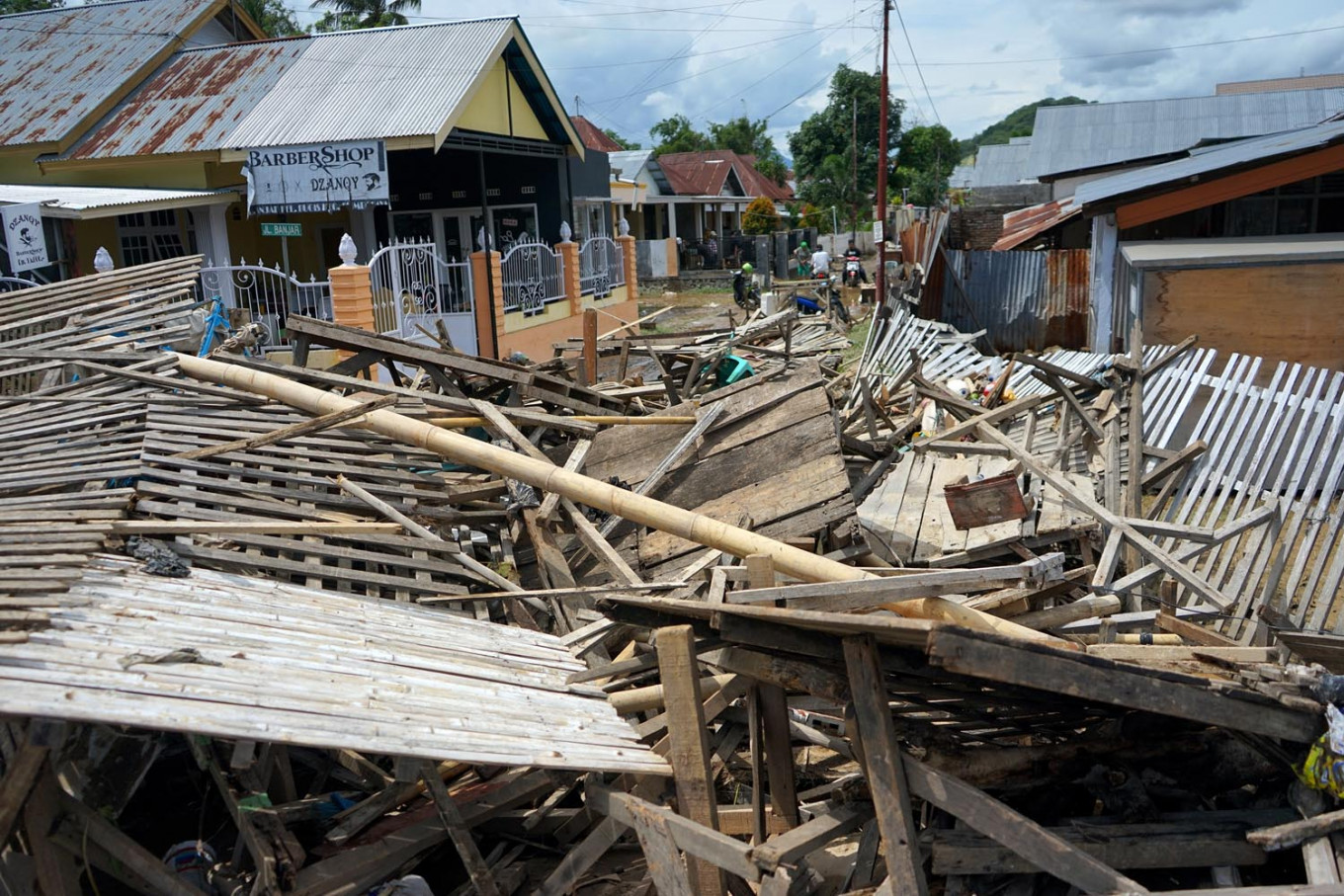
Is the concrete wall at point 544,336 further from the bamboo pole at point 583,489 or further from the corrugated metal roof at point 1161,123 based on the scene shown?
the corrugated metal roof at point 1161,123

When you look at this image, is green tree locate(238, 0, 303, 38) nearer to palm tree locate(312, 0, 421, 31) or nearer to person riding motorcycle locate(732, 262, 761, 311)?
palm tree locate(312, 0, 421, 31)

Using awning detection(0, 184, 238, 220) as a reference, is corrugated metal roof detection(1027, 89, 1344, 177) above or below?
above

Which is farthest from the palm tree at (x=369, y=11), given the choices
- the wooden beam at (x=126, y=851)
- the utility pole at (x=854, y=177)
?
the wooden beam at (x=126, y=851)

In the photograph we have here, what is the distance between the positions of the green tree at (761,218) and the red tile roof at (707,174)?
1.99 metres

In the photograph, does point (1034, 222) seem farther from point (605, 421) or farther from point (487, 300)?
point (605, 421)

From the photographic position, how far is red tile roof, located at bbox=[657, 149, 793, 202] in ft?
138

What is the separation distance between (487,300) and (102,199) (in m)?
5.92

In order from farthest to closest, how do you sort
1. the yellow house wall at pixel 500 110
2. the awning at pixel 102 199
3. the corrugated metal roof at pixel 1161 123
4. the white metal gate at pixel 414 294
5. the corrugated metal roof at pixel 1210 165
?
the corrugated metal roof at pixel 1161 123
the yellow house wall at pixel 500 110
the awning at pixel 102 199
the white metal gate at pixel 414 294
the corrugated metal roof at pixel 1210 165

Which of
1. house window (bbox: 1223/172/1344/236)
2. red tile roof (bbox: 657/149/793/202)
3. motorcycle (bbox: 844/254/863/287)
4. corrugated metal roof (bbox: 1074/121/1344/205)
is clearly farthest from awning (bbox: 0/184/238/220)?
red tile roof (bbox: 657/149/793/202)

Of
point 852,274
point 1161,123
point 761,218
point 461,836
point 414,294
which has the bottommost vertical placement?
point 461,836

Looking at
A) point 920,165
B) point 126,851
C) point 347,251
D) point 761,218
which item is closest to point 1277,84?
point 920,165

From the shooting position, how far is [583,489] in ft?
18.4

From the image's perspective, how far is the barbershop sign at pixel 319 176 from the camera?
1526 cm

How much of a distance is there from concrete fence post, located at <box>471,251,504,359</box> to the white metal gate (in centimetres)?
13
